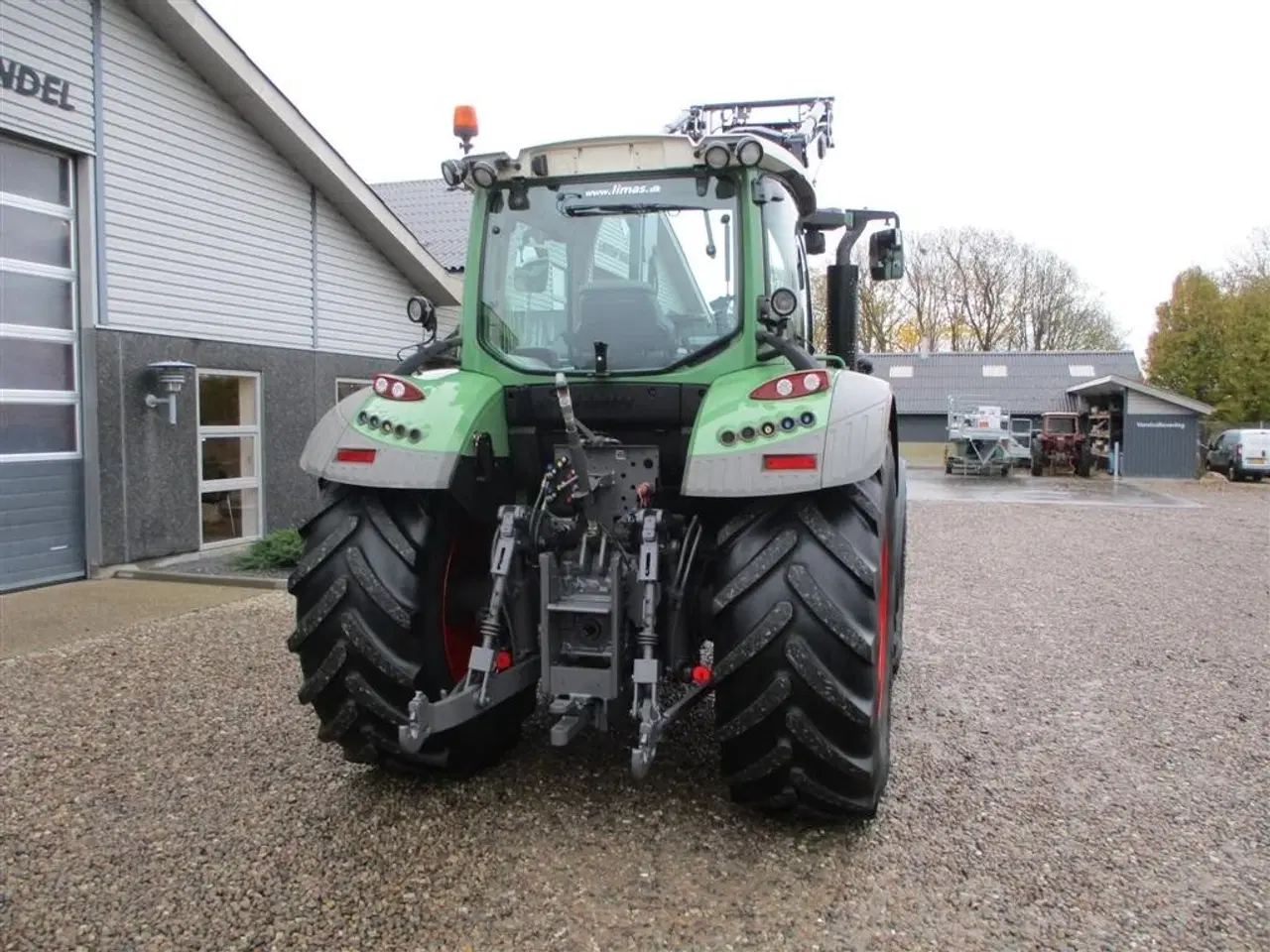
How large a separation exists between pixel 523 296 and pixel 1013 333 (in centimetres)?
4758

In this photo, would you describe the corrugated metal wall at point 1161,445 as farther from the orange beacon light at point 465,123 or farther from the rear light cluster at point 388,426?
the rear light cluster at point 388,426

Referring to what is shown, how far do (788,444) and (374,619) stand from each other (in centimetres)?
152

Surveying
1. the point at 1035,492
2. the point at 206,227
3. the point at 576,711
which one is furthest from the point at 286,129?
the point at 1035,492

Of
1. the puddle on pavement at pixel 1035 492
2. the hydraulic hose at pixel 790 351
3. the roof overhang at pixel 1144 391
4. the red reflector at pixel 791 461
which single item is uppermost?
the roof overhang at pixel 1144 391

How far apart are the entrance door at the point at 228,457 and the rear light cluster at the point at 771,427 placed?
7391 mm

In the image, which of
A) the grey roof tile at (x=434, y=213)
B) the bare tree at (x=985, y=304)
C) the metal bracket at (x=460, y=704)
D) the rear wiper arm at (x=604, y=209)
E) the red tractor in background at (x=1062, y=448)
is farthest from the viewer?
the bare tree at (x=985, y=304)

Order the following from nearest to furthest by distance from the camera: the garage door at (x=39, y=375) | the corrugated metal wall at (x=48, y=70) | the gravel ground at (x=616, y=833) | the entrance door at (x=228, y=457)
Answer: the gravel ground at (x=616, y=833)
the corrugated metal wall at (x=48, y=70)
the garage door at (x=39, y=375)
the entrance door at (x=228, y=457)

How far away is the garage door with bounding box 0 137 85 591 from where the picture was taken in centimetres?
745

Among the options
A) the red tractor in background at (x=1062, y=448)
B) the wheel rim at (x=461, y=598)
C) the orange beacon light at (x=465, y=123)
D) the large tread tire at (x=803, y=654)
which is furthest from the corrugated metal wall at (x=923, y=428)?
the large tread tire at (x=803, y=654)

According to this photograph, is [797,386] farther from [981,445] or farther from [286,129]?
[981,445]

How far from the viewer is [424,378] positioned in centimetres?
376

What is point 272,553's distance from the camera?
8.63 m

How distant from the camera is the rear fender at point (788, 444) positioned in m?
3.02

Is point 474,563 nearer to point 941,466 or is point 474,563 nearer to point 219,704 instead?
point 219,704
